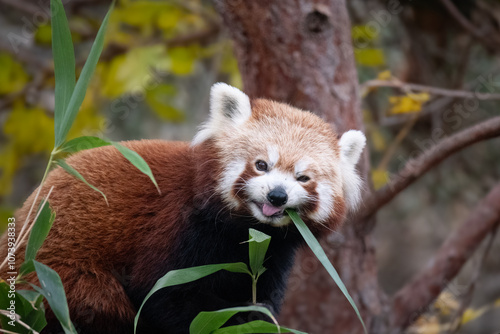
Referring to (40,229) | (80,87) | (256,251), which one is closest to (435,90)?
(256,251)

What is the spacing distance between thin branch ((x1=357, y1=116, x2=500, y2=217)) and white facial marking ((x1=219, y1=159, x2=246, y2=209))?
1213mm

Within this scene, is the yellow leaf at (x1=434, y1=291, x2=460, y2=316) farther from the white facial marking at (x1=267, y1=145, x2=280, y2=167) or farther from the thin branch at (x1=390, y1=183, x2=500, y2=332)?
the white facial marking at (x1=267, y1=145, x2=280, y2=167)

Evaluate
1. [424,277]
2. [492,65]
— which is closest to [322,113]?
[424,277]

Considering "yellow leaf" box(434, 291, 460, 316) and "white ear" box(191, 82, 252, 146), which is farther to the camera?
"yellow leaf" box(434, 291, 460, 316)

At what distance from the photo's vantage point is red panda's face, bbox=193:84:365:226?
2654mm

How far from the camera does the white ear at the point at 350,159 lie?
119 inches

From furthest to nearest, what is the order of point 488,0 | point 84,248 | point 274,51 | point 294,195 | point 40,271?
point 488,0, point 274,51, point 84,248, point 294,195, point 40,271

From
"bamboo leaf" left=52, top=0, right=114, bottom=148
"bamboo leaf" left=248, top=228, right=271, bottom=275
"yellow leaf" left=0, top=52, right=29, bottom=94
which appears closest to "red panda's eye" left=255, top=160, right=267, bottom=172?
"bamboo leaf" left=248, top=228, right=271, bottom=275

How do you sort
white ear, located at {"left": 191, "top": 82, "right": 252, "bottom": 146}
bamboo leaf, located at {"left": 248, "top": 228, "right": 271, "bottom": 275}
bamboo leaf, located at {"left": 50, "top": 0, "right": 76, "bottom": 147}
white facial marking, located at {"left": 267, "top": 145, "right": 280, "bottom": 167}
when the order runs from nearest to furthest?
bamboo leaf, located at {"left": 50, "top": 0, "right": 76, "bottom": 147} < bamboo leaf, located at {"left": 248, "top": 228, "right": 271, "bottom": 275} < white facial marking, located at {"left": 267, "top": 145, "right": 280, "bottom": 167} < white ear, located at {"left": 191, "top": 82, "right": 252, "bottom": 146}

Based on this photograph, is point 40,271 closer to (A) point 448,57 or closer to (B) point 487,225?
(B) point 487,225

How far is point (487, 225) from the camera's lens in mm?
3947

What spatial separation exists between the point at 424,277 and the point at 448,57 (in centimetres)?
287

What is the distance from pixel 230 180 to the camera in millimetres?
2773

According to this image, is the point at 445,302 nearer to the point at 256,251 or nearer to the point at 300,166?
the point at 300,166
